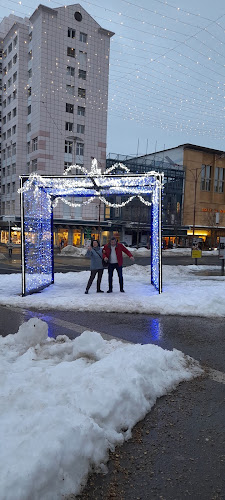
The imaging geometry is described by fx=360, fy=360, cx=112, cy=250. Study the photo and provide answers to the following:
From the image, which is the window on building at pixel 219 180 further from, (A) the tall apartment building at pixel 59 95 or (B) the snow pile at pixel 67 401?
(B) the snow pile at pixel 67 401

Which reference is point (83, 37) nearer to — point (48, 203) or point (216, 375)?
point (48, 203)

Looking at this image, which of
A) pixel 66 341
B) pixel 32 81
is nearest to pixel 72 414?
pixel 66 341

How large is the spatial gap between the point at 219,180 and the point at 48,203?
51276 millimetres

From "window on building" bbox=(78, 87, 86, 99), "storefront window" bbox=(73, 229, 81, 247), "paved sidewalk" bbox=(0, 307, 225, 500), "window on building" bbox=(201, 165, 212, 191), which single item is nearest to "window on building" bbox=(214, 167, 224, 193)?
"window on building" bbox=(201, 165, 212, 191)

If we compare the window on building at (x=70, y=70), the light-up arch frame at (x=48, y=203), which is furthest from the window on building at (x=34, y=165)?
the light-up arch frame at (x=48, y=203)

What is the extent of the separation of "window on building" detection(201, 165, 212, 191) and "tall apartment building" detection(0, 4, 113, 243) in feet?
62.2

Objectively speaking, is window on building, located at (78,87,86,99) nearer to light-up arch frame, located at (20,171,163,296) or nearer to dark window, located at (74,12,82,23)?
dark window, located at (74,12,82,23)

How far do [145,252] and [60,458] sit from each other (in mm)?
35298

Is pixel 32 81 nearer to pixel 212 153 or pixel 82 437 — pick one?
pixel 212 153

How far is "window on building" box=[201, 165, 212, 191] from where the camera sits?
57531mm

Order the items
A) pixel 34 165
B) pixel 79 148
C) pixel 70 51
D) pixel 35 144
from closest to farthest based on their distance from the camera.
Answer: pixel 70 51
pixel 35 144
pixel 34 165
pixel 79 148

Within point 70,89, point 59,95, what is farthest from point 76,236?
point 70,89

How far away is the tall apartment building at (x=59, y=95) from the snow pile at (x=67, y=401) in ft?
122

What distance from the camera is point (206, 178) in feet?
190
